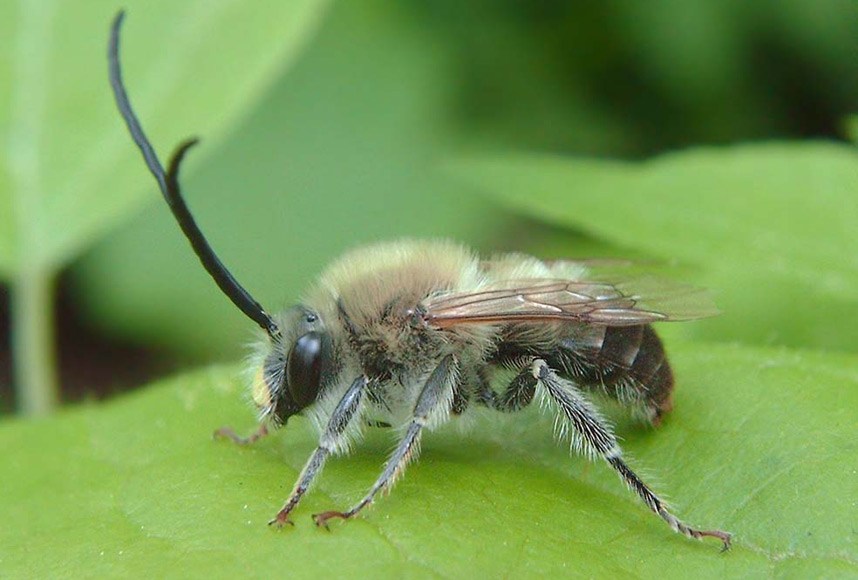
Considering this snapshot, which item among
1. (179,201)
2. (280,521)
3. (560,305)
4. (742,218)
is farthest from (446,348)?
(742,218)

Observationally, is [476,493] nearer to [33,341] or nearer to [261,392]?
[261,392]

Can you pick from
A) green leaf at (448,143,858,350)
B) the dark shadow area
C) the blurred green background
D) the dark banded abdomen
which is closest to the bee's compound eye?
the dark banded abdomen

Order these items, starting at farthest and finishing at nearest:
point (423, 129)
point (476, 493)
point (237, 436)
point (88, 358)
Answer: point (423, 129)
point (88, 358)
point (237, 436)
point (476, 493)

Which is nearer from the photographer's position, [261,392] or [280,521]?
[280,521]

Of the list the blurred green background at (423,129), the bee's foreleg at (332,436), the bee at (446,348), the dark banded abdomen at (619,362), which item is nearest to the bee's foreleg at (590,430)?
the bee at (446,348)

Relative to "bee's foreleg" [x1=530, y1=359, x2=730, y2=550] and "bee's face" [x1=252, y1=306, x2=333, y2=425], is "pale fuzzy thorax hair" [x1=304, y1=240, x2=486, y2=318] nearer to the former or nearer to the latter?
"bee's face" [x1=252, y1=306, x2=333, y2=425]

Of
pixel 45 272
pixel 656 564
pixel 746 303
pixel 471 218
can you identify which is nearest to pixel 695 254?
pixel 746 303

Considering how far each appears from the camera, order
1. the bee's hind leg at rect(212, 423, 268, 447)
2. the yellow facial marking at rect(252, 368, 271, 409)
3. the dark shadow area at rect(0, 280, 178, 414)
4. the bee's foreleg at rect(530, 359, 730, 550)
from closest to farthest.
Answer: the bee's foreleg at rect(530, 359, 730, 550)
the yellow facial marking at rect(252, 368, 271, 409)
the bee's hind leg at rect(212, 423, 268, 447)
the dark shadow area at rect(0, 280, 178, 414)
